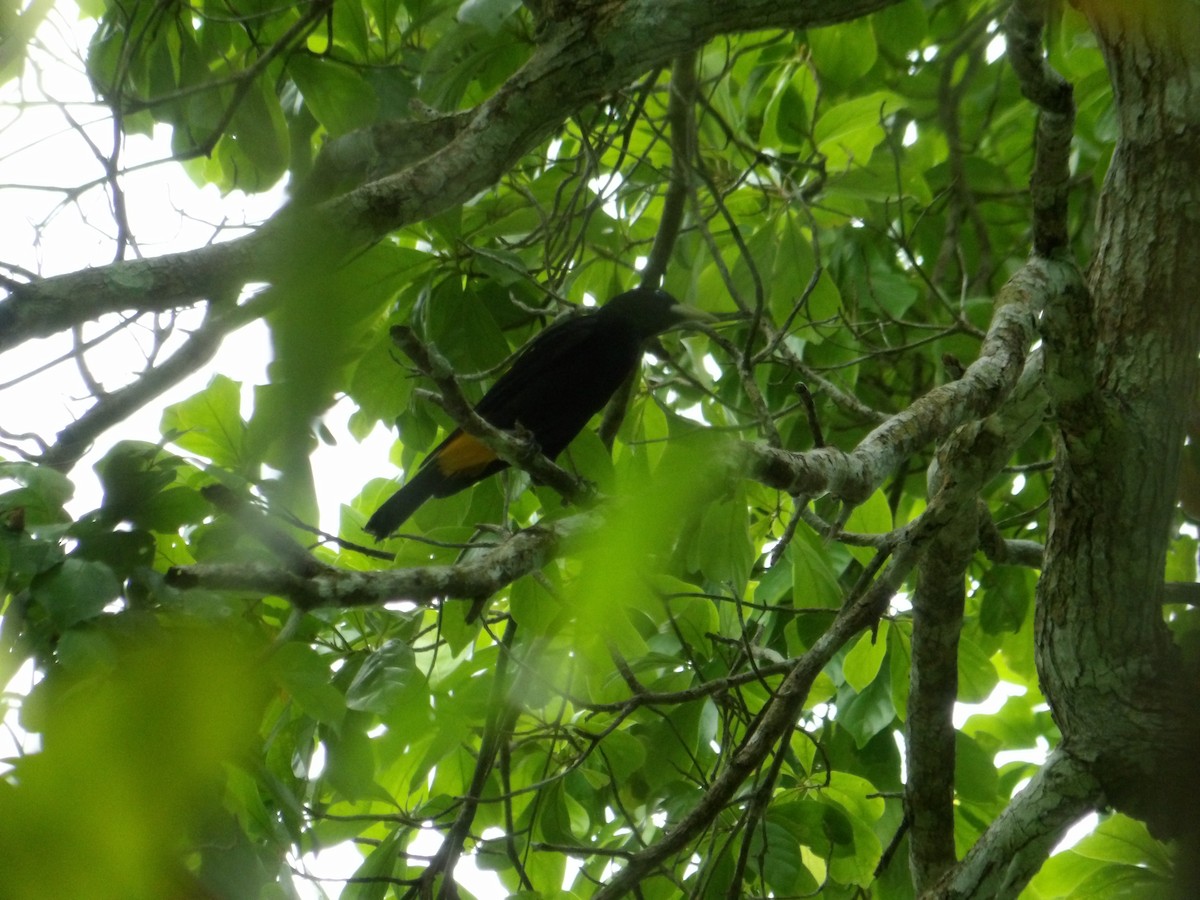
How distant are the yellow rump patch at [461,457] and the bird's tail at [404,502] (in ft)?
0.16

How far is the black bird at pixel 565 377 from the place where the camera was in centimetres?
434

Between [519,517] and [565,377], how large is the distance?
0.89 metres

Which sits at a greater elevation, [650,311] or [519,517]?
[650,311]

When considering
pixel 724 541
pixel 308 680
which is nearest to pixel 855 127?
pixel 724 541

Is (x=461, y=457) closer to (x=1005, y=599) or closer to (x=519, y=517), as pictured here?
(x=519, y=517)

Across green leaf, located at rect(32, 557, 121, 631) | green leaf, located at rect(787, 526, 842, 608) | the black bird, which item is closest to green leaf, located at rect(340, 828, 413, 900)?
green leaf, located at rect(787, 526, 842, 608)

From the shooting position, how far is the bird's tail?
3.86 metres

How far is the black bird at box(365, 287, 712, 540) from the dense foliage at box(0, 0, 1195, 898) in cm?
19

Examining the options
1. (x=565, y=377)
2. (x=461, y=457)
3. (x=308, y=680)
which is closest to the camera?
(x=308, y=680)

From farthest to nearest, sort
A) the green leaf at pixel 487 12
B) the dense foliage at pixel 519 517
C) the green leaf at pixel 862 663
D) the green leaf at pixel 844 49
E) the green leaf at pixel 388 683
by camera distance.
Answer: the green leaf at pixel 844 49 → the green leaf at pixel 862 663 → the green leaf at pixel 487 12 → the green leaf at pixel 388 683 → the dense foliage at pixel 519 517

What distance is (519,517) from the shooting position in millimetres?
4098

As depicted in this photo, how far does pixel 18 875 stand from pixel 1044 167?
233 cm

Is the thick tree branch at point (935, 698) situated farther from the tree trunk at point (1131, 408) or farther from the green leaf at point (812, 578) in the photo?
the tree trunk at point (1131, 408)

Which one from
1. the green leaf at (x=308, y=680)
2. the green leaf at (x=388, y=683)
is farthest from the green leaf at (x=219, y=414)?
the green leaf at (x=308, y=680)
